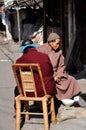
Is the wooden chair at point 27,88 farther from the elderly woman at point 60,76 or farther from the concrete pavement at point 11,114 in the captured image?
the elderly woman at point 60,76

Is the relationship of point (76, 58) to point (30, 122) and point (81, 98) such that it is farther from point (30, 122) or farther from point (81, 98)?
point (30, 122)

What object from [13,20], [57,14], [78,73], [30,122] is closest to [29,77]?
[30,122]

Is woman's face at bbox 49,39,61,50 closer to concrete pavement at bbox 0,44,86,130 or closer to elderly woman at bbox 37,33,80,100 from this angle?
elderly woman at bbox 37,33,80,100

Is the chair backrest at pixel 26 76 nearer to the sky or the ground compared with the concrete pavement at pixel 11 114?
nearer to the sky

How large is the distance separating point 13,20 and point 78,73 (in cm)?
2334

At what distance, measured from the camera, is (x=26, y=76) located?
26.9 feet

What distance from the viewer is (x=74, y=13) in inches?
599

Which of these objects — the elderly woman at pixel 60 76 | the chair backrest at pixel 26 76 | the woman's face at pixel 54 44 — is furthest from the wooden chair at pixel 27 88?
the woman's face at pixel 54 44

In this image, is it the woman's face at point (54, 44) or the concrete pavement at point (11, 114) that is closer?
the concrete pavement at point (11, 114)

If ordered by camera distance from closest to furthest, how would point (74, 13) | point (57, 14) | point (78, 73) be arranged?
point (78, 73)
point (74, 13)
point (57, 14)

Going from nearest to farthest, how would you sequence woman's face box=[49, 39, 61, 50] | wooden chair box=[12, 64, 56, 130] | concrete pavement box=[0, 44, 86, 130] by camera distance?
wooden chair box=[12, 64, 56, 130] < concrete pavement box=[0, 44, 86, 130] < woman's face box=[49, 39, 61, 50]

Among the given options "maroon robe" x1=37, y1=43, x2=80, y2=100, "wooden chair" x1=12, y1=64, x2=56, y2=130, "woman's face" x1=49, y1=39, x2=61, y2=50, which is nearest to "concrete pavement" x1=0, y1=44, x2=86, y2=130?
"wooden chair" x1=12, y1=64, x2=56, y2=130

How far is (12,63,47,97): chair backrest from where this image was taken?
26.4ft

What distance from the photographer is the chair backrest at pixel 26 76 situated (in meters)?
8.05
